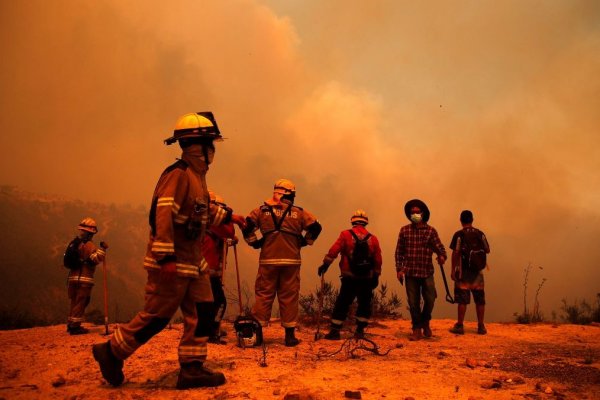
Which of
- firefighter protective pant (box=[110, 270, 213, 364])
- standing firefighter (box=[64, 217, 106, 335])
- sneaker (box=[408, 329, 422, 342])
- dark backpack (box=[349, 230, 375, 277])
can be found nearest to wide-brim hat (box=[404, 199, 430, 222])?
dark backpack (box=[349, 230, 375, 277])

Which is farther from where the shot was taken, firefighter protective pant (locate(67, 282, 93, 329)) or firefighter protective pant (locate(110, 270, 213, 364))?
firefighter protective pant (locate(67, 282, 93, 329))

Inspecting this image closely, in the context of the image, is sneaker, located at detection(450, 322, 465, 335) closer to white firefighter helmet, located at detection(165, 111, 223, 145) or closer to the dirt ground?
the dirt ground

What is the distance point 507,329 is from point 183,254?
842 cm

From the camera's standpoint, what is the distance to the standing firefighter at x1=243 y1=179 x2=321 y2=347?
7367 mm

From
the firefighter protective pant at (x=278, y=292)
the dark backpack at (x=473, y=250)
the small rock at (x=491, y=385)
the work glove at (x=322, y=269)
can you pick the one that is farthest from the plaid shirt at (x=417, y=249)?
the small rock at (x=491, y=385)

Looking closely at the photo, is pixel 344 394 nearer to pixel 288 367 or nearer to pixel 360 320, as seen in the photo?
pixel 288 367

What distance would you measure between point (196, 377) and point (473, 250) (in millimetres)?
6422

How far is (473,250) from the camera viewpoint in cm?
910

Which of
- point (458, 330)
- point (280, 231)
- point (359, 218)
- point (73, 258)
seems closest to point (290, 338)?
point (280, 231)

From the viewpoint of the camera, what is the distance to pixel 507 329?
1024 centimetres

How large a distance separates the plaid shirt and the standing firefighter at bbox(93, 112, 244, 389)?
4.79m

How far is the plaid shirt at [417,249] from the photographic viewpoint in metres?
8.54

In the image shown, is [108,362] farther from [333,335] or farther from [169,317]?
[333,335]

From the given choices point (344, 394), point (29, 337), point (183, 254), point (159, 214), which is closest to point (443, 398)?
point (344, 394)
